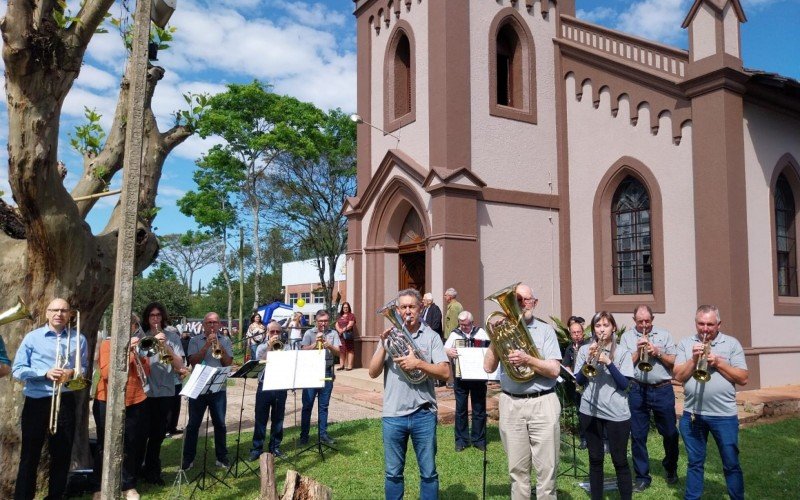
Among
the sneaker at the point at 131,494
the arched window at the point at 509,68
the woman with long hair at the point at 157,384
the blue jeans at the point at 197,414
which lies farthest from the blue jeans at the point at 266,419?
the arched window at the point at 509,68

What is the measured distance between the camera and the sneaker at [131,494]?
20.6 ft

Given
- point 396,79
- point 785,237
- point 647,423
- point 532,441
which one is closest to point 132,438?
point 532,441

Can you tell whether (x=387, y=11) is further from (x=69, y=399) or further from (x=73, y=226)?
(x=69, y=399)

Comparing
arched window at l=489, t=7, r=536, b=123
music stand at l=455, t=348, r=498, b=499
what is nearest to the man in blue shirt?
music stand at l=455, t=348, r=498, b=499

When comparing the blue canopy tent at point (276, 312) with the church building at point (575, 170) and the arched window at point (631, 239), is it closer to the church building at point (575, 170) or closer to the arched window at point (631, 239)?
the church building at point (575, 170)

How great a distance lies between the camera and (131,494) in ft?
20.6

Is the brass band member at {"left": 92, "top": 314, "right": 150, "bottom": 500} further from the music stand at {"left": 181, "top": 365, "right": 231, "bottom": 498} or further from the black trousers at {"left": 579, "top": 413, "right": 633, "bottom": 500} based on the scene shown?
the black trousers at {"left": 579, "top": 413, "right": 633, "bottom": 500}

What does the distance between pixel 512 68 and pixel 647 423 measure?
10450 millimetres

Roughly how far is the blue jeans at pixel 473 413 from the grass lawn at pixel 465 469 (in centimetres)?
18

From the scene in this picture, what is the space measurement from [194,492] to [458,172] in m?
8.73

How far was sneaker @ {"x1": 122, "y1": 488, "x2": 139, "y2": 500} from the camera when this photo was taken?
20.6ft

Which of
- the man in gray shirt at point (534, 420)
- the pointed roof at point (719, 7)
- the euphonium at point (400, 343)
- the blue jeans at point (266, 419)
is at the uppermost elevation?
the pointed roof at point (719, 7)

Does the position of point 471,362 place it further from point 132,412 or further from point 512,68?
point 512,68

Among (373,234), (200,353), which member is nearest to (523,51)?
(373,234)
